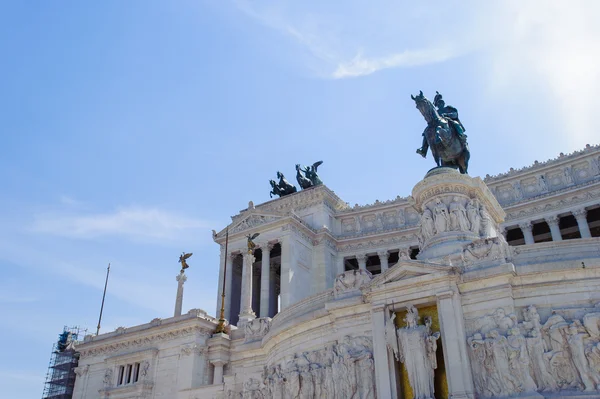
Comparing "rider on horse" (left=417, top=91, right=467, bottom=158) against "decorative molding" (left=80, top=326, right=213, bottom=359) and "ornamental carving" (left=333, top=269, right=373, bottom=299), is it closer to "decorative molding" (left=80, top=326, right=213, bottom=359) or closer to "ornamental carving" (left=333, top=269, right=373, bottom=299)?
"ornamental carving" (left=333, top=269, right=373, bottom=299)

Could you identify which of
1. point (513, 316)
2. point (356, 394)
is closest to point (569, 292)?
point (513, 316)

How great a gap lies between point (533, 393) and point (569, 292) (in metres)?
3.31

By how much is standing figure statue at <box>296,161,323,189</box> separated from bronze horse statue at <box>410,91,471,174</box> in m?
38.2

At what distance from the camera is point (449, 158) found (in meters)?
28.4

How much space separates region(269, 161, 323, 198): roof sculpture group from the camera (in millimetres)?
67375

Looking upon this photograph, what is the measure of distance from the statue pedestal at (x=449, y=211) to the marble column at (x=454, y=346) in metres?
5.65

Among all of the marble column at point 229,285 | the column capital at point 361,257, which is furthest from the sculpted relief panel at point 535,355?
the column capital at point 361,257

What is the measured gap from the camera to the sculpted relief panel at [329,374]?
61.1ft

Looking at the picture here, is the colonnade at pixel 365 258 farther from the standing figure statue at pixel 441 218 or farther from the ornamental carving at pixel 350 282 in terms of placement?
the ornamental carving at pixel 350 282

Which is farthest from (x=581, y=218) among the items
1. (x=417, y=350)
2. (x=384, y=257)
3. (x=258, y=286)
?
(x=417, y=350)

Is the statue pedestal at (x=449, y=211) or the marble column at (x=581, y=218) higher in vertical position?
the marble column at (x=581, y=218)

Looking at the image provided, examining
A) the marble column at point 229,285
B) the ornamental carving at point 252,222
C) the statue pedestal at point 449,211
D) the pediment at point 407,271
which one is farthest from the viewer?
the ornamental carving at point 252,222

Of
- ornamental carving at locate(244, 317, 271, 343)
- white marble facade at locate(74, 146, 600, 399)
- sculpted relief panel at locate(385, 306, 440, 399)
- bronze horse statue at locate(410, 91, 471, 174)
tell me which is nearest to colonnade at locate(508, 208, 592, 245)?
white marble facade at locate(74, 146, 600, 399)

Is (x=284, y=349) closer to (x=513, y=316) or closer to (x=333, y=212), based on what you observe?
(x=513, y=316)
